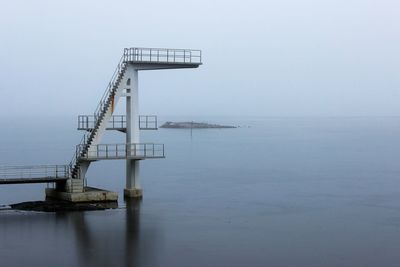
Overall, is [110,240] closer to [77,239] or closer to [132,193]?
[77,239]

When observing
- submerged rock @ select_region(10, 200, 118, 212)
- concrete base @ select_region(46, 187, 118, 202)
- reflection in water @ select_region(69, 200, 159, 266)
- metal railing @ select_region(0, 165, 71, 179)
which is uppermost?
metal railing @ select_region(0, 165, 71, 179)

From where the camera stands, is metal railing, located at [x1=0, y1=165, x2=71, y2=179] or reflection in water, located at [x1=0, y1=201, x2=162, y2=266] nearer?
reflection in water, located at [x1=0, y1=201, x2=162, y2=266]

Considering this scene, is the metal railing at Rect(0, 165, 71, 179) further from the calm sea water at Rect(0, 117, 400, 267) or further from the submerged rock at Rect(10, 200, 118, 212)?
the submerged rock at Rect(10, 200, 118, 212)

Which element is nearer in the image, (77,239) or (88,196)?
(77,239)

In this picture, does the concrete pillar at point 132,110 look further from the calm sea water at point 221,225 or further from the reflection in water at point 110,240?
the reflection in water at point 110,240

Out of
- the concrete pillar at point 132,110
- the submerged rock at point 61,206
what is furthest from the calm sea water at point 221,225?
the concrete pillar at point 132,110

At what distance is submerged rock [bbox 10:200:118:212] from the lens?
119 ft

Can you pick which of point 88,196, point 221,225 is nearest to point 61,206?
point 88,196

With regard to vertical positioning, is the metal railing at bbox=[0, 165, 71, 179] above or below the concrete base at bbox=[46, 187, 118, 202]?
above

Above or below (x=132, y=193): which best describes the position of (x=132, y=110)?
above

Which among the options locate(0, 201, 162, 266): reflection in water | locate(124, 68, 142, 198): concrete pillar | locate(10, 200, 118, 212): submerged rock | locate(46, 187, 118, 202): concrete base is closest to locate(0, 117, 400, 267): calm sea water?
locate(0, 201, 162, 266): reflection in water

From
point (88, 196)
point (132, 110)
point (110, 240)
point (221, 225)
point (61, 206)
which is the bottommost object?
point (110, 240)

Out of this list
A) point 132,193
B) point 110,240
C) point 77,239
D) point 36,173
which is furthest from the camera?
point 36,173

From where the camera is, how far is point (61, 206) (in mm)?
36688
